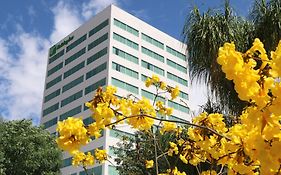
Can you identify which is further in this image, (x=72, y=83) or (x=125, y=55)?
(x=72, y=83)

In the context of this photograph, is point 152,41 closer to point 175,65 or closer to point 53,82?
point 175,65

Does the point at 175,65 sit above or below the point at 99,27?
below

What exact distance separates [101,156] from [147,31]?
35.7 m

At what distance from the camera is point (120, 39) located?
36250 millimetres

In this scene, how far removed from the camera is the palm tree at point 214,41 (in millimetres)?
5180

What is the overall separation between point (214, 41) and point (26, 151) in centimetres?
1157

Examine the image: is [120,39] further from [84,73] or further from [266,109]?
[266,109]

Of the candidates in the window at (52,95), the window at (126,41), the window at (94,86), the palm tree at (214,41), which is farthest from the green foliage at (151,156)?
the window at (52,95)

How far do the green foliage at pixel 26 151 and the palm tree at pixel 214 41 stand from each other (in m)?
10.1

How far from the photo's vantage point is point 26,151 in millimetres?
15344

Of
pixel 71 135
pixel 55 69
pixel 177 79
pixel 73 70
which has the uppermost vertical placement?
pixel 55 69

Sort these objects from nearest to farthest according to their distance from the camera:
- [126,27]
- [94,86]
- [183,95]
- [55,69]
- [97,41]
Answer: [94,86] < [97,41] < [126,27] < [183,95] < [55,69]

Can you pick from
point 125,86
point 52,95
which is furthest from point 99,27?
point 52,95

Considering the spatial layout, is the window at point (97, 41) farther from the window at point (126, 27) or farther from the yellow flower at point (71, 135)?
the yellow flower at point (71, 135)
